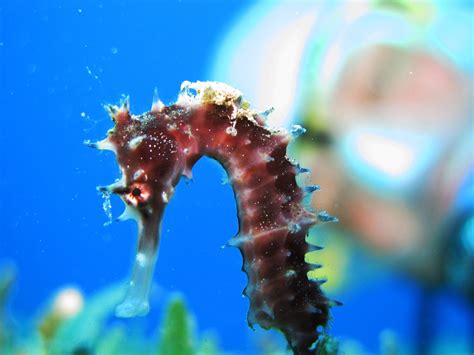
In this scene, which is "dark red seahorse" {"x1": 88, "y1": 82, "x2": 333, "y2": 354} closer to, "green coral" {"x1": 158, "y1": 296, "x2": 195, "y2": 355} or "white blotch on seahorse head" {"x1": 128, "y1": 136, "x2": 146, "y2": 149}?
"white blotch on seahorse head" {"x1": 128, "y1": 136, "x2": 146, "y2": 149}

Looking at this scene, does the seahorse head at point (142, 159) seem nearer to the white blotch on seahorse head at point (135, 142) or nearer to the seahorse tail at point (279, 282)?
the white blotch on seahorse head at point (135, 142)

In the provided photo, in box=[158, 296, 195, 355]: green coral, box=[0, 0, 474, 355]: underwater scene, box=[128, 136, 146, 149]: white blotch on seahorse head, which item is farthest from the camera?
box=[158, 296, 195, 355]: green coral

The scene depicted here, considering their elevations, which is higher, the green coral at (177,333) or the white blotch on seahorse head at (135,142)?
the white blotch on seahorse head at (135,142)

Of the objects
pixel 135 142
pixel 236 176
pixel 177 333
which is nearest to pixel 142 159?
pixel 135 142

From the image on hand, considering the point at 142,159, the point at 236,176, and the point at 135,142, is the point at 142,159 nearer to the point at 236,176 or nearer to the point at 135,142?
the point at 135,142

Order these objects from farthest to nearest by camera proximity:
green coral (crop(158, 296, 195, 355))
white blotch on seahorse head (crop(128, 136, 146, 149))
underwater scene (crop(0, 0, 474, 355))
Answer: green coral (crop(158, 296, 195, 355)) → underwater scene (crop(0, 0, 474, 355)) → white blotch on seahorse head (crop(128, 136, 146, 149))

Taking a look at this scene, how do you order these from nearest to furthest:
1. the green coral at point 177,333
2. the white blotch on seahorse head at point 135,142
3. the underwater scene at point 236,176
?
1. the white blotch on seahorse head at point 135,142
2. the underwater scene at point 236,176
3. the green coral at point 177,333

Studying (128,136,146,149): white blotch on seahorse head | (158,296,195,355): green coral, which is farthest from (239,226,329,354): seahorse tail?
(158,296,195,355): green coral

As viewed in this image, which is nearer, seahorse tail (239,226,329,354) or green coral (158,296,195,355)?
seahorse tail (239,226,329,354)

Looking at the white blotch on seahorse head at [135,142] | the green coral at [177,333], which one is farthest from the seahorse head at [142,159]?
the green coral at [177,333]

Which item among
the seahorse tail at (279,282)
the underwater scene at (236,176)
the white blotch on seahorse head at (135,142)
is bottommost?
the seahorse tail at (279,282)
